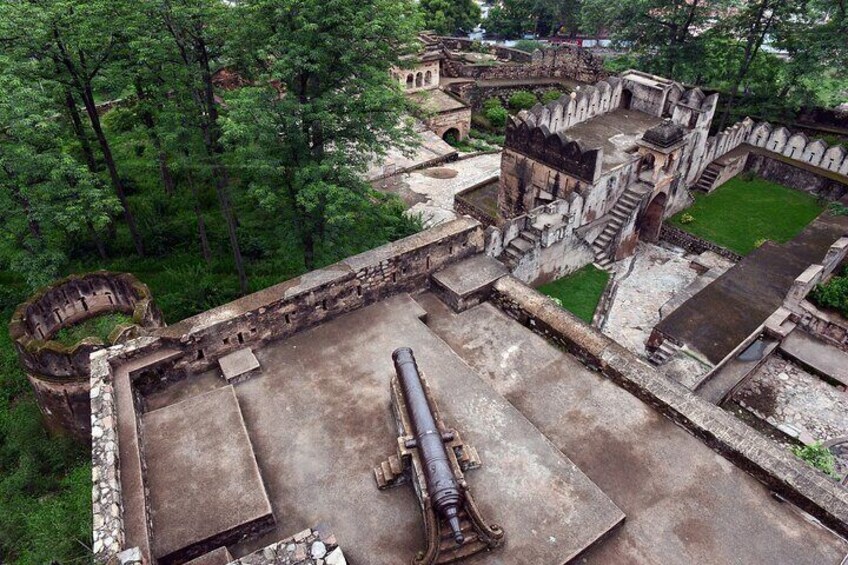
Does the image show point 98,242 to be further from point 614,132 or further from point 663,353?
point 614,132

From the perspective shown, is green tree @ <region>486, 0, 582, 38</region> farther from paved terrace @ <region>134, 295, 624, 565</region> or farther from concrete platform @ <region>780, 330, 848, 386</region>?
paved terrace @ <region>134, 295, 624, 565</region>

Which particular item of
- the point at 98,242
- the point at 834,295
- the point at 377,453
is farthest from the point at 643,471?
the point at 98,242

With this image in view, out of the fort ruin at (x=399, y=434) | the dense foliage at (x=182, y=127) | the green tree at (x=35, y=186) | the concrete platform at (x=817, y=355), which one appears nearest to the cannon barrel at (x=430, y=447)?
the fort ruin at (x=399, y=434)

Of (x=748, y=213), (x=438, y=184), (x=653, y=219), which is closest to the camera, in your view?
(x=653, y=219)

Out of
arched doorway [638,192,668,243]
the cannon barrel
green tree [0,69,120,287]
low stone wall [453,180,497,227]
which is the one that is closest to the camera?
the cannon barrel

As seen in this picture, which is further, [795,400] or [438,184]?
[438,184]

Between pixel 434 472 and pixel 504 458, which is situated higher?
pixel 434 472

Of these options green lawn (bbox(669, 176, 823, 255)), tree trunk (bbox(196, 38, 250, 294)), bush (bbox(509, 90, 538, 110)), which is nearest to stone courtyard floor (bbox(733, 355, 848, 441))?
green lawn (bbox(669, 176, 823, 255))

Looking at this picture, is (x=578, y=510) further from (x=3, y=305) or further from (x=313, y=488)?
(x=3, y=305)
